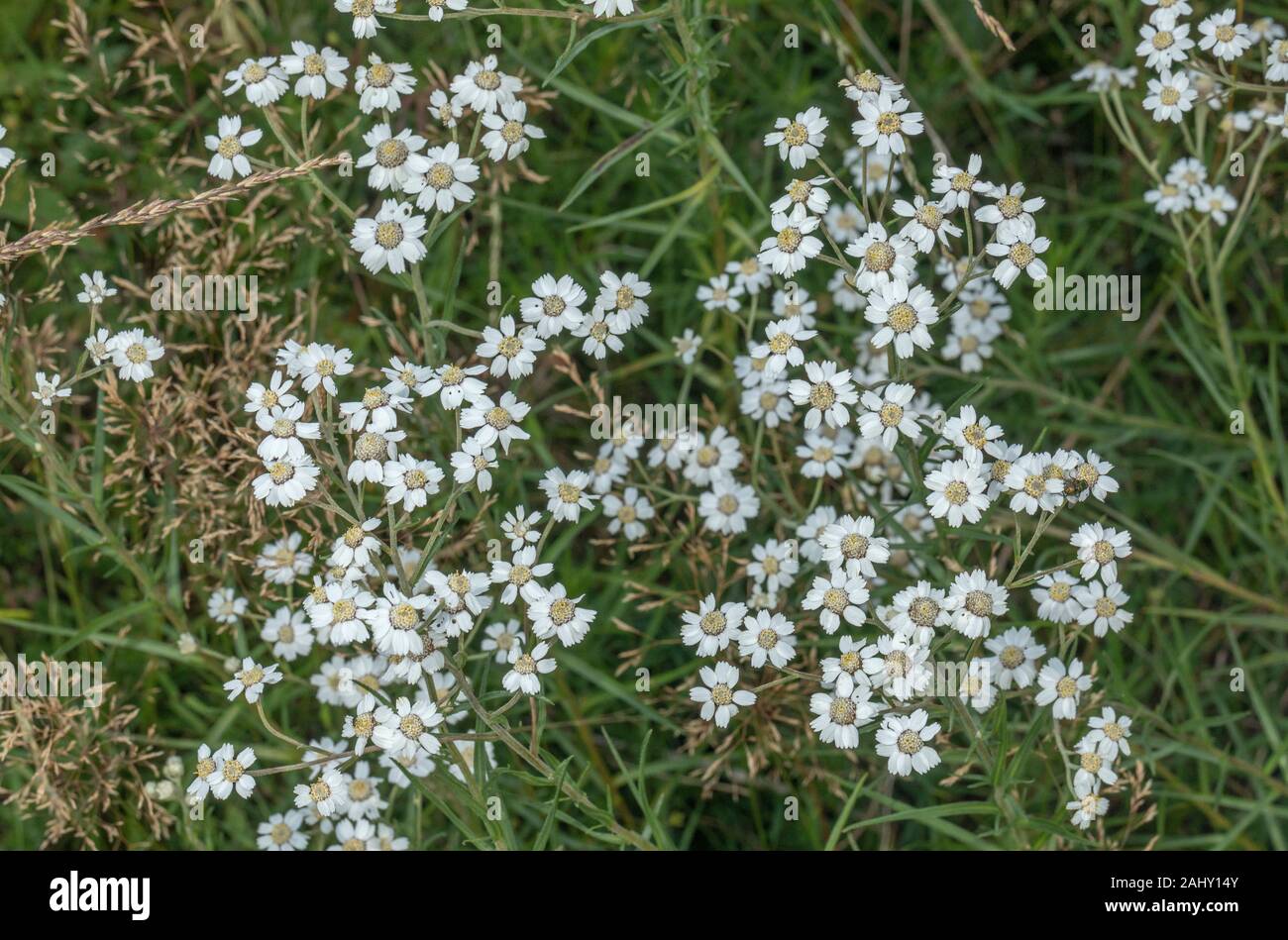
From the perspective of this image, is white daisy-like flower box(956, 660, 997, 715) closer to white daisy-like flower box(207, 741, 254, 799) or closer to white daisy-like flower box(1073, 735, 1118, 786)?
white daisy-like flower box(1073, 735, 1118, 786)

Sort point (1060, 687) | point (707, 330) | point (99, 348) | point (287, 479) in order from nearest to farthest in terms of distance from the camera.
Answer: point (287, 479)
point (1060, 687)
point (99, 348)
point (707, 330)

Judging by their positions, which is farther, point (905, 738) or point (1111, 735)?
point (1111, 735)

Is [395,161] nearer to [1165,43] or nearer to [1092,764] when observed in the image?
[1165,43]

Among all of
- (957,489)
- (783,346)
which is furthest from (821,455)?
(957,489)

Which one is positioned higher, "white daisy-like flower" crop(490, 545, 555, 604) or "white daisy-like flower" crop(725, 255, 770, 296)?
"white daisy-like flower" crop(725, 255, 770, 296)

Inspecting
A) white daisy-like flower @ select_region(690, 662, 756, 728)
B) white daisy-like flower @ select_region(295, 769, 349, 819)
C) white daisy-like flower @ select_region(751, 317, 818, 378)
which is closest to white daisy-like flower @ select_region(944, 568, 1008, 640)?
white daisy-like flower @ select_region(690, 662, 756, 728)

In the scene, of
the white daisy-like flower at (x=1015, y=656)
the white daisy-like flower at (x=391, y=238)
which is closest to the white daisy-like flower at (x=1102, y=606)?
the white daisy-like flower at (x=1015, y=656)

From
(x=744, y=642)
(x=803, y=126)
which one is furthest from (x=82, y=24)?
(x=744, y=642)

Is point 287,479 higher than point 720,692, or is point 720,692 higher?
point 287,479
